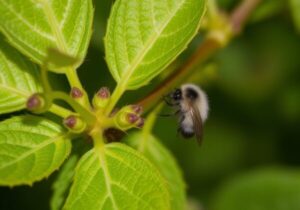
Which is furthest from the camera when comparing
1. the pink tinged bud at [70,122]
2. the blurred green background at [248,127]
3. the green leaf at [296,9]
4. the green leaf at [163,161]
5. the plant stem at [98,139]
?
the blurred green background at [248,127]

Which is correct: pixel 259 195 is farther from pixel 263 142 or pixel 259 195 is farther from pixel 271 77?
pixel 271 77

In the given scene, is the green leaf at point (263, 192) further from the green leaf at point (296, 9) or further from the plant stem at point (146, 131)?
the plant stem at point (146, 131)

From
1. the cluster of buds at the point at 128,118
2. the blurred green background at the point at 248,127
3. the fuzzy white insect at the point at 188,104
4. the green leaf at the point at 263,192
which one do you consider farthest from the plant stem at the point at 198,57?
the green leaf at the point at 263,192

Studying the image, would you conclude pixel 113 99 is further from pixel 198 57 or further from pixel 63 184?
pixel 198 57

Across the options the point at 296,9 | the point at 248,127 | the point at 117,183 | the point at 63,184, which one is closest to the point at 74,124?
the point at 117,183

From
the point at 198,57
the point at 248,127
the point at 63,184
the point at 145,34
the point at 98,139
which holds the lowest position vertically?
the point at 63,184

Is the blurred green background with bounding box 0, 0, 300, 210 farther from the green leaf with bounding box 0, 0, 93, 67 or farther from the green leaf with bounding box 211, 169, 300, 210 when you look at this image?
the green leaf with bounding box 0, 0, 93, 67
